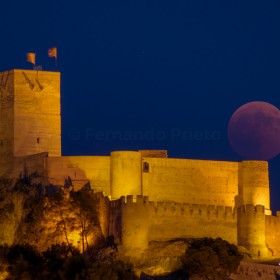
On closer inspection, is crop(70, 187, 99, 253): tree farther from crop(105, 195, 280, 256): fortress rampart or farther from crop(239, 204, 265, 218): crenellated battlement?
crop(239, 204, 265, 218): crenellated battlement

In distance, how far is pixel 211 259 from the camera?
80.9 metres

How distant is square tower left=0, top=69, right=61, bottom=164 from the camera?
90.9 meters

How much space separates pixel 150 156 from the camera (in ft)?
293

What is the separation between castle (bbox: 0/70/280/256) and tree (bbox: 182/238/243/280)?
105 inches

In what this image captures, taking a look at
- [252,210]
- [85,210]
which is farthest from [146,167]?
[252,210]

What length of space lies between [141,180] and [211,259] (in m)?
7.97

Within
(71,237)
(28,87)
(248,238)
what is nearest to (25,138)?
(28,87)

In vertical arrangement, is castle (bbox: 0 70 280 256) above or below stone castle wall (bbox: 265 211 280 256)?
above

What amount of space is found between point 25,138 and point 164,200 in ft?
29.8

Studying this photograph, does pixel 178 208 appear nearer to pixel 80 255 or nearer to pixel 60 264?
pixel 80 255

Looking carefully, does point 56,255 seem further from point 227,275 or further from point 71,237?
point 227,275

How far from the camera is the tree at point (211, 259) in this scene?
80438 mm

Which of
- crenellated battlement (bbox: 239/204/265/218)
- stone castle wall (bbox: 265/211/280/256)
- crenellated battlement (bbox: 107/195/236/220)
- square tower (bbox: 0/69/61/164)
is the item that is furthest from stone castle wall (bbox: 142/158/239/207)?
square tower (bbox: 0/69/61/164)

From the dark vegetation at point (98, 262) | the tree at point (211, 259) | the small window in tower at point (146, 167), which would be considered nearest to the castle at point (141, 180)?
the small window in tower at point (146, 167)
